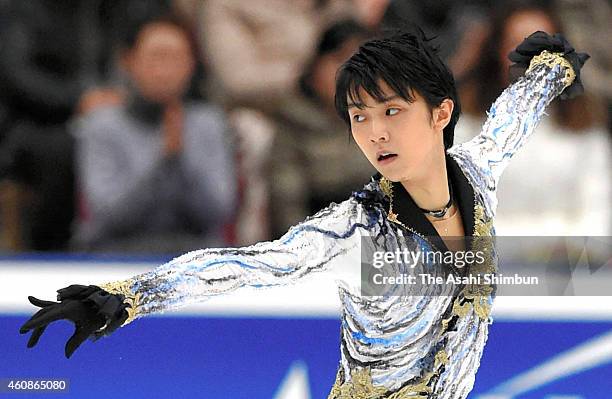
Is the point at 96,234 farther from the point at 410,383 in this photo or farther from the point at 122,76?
the point at 410,383

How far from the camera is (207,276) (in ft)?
8.59

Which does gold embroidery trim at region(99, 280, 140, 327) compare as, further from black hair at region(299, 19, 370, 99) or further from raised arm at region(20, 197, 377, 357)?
black hair at region(299, 19, 370, 99)

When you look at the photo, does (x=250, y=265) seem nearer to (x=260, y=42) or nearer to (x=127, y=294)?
(x=127, y=294)

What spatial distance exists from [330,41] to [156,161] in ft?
3.78

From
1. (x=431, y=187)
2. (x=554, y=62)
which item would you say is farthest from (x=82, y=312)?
(x=554, y=62)

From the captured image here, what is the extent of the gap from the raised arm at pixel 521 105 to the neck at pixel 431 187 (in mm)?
181

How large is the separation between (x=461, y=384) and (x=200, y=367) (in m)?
1.45

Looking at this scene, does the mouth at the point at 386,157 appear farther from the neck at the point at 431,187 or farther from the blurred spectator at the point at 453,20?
the blurred spectator at the point at 453,20

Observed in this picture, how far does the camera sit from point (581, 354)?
422 centimetres

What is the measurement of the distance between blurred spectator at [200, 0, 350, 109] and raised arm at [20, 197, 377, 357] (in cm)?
309

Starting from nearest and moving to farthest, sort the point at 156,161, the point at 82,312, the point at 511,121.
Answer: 1. the point at 82,312
2. the point at 511,121
3. the point at 156,161

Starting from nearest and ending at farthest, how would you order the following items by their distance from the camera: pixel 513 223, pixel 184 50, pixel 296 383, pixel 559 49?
pixel 559 49 → pixel 296 383 → pixel 513 223 → pixel 184 50

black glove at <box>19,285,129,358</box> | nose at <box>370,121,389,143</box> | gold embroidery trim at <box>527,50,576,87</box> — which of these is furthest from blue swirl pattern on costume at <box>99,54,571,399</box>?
gold embroidery trim at <box>527,50,576,87</box>

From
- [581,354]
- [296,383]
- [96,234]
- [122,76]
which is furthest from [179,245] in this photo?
[581,354]
